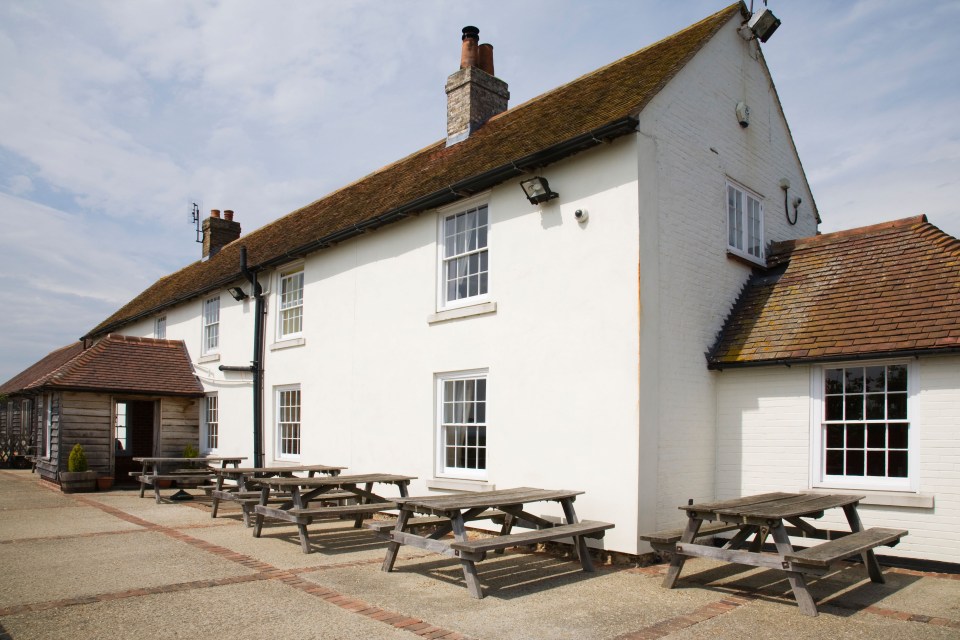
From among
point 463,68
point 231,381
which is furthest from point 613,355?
point 231,381

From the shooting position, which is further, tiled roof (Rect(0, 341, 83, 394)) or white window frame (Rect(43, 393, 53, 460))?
tiled roof (Rect(0, 341, 83, 394))

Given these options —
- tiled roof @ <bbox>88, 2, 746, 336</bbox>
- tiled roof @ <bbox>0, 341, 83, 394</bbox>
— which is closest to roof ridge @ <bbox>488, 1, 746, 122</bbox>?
tiled roof @ <bbox>88, 2, 746, 336</bbox>

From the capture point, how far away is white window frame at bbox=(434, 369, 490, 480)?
10.9m

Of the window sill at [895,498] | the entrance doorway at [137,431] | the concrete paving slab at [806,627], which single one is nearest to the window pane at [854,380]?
the window sill at [895,498]

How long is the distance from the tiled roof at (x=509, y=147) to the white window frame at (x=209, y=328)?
91 cm

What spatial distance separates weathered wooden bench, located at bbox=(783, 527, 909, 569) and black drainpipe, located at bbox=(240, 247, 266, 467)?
40.0ft

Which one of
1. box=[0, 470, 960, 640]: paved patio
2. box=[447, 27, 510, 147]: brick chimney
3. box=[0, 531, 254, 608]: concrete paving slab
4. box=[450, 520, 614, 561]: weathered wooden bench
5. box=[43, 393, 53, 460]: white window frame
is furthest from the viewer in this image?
box=[43, 393, 53, 460]: white window frame

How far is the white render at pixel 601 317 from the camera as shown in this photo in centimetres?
919

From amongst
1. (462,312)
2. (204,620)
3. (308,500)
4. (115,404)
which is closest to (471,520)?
(308,500)

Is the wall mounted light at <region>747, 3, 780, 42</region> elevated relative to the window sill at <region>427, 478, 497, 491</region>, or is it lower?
elevated

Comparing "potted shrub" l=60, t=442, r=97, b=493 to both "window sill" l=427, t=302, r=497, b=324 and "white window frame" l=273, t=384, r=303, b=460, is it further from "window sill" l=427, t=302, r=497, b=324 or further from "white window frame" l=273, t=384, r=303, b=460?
"window sill" l=427, t=302, r=497, b=324

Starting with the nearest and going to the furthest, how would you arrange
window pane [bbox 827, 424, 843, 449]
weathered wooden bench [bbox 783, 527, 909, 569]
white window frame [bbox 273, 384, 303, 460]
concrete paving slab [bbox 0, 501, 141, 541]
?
weathered wooden bench [bbox 783, 527, 909, 569] → window pane [bbox 827, 424, 843, 449] → concrete paving slab [bbox 0, 501, 141, 541] → white window frame [bbox 273, 384, 303, 460]

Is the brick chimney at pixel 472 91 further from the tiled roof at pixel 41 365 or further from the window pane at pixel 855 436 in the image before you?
the tiled roof at pixel 41 365

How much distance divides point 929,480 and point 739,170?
5.41 metres
